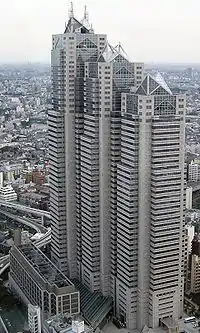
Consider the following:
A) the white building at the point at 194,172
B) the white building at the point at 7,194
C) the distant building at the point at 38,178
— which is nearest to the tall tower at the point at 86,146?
the white building at the point at 7,194

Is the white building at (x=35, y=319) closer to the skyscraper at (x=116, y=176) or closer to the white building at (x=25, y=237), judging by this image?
the skyscraper at (x=116, y=176)

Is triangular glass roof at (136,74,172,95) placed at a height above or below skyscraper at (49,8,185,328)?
above

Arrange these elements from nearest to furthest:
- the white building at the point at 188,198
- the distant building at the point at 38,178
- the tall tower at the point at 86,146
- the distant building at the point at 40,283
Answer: the distant building at the point at 40,283
the tall tower at the point at 86,146
the white building at the point at 188,198
the distant building at the point at 38,178

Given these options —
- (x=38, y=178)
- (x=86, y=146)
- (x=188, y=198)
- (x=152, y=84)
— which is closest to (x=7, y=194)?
(x=38, y=178)

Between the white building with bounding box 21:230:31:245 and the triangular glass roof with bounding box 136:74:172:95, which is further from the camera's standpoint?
the white building with bounding box 21:230:31:245

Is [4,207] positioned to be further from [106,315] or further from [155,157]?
[155,157]

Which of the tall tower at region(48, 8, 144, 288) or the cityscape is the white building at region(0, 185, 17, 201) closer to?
the cityscape

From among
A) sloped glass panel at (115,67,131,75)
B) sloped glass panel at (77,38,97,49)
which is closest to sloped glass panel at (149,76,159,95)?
sloped glass panel at (115,67,131,75)
